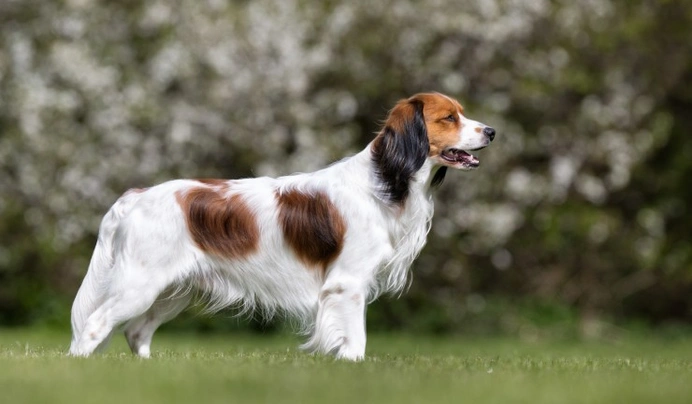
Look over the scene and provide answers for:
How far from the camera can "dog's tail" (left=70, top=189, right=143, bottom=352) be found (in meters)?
8.96

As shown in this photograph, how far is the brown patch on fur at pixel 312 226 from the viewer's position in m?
8.82

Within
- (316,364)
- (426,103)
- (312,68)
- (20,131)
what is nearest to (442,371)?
(316,364)

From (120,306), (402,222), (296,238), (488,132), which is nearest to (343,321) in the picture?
(296,238)

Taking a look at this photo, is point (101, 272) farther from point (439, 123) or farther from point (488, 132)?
point (488, 132)

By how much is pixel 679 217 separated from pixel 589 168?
204 centimetres

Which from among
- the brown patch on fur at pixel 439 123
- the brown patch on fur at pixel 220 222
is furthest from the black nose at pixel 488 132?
the brown patch on fur at pixel 220 222

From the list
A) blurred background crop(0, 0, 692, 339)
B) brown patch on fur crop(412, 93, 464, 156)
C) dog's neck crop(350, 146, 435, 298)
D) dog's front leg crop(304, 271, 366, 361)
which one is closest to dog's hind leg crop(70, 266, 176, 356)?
dog's front leg crop(304, 271, 366, 361)

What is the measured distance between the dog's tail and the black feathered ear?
193 cm

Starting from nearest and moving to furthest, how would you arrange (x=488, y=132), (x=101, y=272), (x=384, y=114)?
1. (x=101, y=272)
2. (x=488, y=132)
3. (x=384, y=114)

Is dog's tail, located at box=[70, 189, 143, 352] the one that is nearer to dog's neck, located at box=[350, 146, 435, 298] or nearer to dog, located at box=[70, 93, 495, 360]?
dog, located at box=[70, 93, 495, 360]

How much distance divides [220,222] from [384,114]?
455 inches

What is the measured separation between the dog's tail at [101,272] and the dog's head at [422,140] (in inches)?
77.4

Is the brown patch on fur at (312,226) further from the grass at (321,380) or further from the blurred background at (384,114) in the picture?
the blurred background at (384,114)

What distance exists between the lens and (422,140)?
29.4 feet
